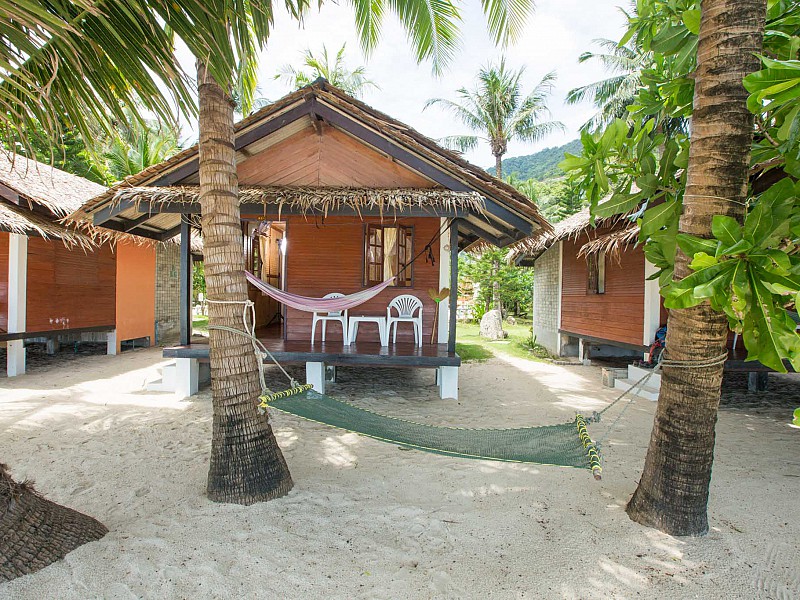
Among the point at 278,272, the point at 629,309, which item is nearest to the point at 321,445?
the point at 629,309

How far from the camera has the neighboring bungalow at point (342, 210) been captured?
194 inches

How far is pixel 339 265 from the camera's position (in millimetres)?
6070

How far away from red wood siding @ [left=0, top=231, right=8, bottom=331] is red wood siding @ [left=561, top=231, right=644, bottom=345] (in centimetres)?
886

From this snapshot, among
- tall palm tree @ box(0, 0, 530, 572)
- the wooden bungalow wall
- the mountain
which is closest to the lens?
tall palm tree @ box(0, 0, 530, 572)

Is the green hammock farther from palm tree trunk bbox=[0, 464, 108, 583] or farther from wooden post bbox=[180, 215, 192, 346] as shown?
wooden post bbox=[180, 215, 192, 346]

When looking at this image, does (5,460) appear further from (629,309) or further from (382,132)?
(629,309)

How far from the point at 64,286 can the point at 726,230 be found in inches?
347

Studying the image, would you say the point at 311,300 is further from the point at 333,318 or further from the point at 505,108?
the point at 505,108

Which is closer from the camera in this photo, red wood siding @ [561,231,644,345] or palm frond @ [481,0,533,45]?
palm frond @ [481,0,533,45]

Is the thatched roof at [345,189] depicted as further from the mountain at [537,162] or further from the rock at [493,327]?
the mountain at [537,162]

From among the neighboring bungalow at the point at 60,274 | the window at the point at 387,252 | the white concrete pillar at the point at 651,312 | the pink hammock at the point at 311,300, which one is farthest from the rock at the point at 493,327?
the neighboring bungalow at the point at 60,274

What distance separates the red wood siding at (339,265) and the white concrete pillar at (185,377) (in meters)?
1.40

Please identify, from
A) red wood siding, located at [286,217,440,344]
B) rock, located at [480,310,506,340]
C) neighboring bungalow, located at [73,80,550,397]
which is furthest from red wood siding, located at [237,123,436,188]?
rock, located at [480,310,506,340]

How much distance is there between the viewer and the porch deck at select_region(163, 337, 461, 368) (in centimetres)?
485
